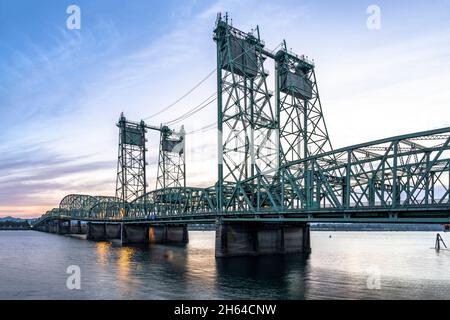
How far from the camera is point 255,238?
57844 mm

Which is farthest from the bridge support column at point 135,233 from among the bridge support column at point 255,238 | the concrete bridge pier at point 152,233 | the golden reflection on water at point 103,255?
the bridge support column at point 255,238

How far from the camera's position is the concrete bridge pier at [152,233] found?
96.8 metres

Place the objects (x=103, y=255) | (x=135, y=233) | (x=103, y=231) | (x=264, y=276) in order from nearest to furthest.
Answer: (x=264, y=276), (x=103, y=255), (x=135, y=233), (x=103, y=231)

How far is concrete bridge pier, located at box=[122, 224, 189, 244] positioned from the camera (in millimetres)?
96750

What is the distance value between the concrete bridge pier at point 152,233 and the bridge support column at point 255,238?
47032mm

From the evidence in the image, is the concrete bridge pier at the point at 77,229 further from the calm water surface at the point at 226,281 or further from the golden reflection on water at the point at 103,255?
the calm water surface at the point at 226,281

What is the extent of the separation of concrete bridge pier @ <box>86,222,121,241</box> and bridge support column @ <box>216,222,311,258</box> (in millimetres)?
82408

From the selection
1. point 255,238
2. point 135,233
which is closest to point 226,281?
point 255,238

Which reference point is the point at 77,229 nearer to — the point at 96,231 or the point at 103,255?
the point at 96,231

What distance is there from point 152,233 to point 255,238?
49.9 metres
